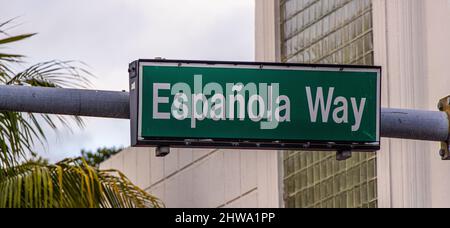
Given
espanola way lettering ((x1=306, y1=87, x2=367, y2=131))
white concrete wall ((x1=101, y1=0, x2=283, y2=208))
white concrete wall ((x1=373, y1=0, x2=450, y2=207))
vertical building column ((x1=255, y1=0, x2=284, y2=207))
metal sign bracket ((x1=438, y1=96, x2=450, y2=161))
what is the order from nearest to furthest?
espanola way lettering ((x1=306, y1=87, x2=367, y2=131)) < metal sign bracket ((x1=438, y1=96, x2=450, y2=161)) < white concrete wall ((x1=373, y1=0, x2=450, y2=207)) < vertical building column ((x1=255, y1=0, x2=284, y2=207)) < white concrete wall ((x1=101, y1=0, x2=283, y2=208))

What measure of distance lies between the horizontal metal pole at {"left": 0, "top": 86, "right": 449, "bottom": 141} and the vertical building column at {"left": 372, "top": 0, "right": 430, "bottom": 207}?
6671 millimetres

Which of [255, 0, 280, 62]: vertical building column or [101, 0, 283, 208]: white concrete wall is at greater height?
[255, 0, 280, 62]: vertical building column

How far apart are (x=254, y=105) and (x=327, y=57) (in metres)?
9.95

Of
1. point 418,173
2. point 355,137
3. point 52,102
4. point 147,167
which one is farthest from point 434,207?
point 147,167

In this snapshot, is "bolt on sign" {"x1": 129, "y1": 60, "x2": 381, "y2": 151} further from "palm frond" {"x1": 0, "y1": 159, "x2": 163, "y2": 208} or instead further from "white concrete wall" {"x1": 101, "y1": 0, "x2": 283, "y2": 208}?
"white concrete wall" {"x1": 101, "y1": 0, "x2": 283, "y2": 208}

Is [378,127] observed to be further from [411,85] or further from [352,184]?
[352,184]

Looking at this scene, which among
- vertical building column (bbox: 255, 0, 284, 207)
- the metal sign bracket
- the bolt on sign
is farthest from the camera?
vertical building column (bbox: 255, 0, 284, 207)

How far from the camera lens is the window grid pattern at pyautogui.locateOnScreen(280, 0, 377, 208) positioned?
1856 centimetres

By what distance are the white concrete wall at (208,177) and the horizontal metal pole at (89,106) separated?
10.9 metres

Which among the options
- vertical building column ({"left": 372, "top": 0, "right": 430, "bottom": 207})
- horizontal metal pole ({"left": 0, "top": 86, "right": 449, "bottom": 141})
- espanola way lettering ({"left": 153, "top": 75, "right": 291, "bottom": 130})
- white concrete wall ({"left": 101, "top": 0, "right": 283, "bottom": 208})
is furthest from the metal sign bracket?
white concrete wall ({"left": 101, "top": 0, "right": 283, "bottom": 208})

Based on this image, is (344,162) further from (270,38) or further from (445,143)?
(445,143)

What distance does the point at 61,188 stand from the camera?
52.9ft

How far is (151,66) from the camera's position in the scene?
395 inches

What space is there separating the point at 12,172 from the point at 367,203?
4.89 metres
